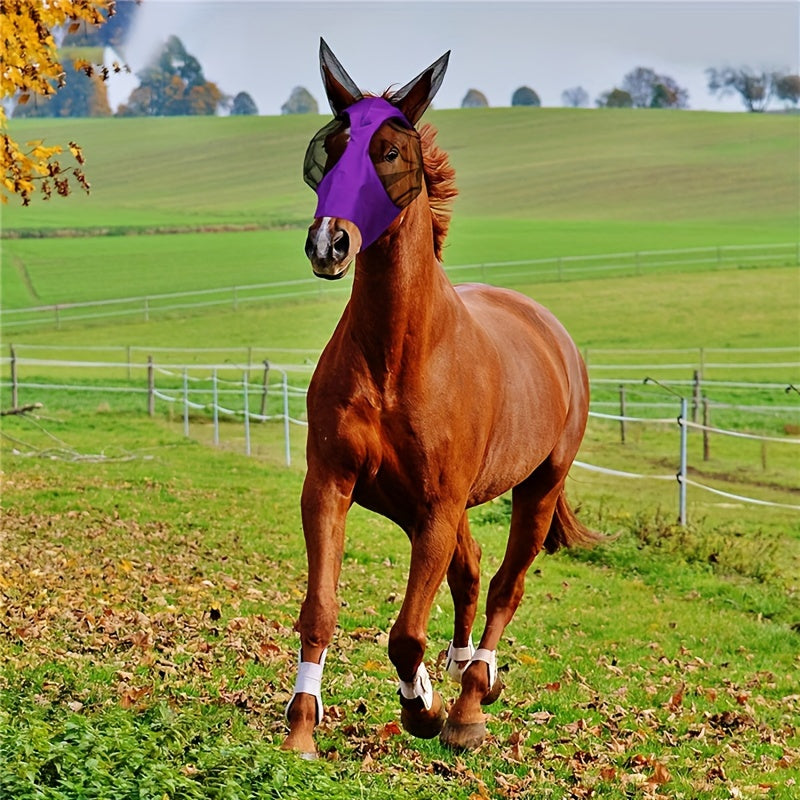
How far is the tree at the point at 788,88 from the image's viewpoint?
83.1 meters

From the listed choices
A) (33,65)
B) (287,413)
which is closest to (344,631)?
(33,65)

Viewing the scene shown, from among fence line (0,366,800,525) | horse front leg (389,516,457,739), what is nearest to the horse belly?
horse front leg (389,516,457,739)

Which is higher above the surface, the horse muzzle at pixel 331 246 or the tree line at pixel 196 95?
the tree line at pixel 196 95

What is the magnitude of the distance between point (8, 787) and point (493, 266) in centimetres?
5469

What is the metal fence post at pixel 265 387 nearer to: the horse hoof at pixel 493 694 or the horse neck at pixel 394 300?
the horse hoof at pixel 493 694

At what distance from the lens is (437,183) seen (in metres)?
5.24

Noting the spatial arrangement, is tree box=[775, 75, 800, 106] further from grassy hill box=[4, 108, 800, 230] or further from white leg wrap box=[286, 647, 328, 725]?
white leg wrap box=[286, 647, 328, 725]

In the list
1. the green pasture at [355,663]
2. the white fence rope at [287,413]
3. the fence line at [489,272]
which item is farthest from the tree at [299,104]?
the green pasture at [355,663]

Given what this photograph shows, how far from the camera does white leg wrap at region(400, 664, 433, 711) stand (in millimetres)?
5309

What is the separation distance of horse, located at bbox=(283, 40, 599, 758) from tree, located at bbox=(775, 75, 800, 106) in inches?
3288

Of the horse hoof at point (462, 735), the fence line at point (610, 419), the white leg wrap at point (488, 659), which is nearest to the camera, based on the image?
the horse hoof at point (462, 735)

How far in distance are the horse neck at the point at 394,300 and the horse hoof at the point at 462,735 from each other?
1.99 metres

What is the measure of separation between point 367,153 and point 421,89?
40 cm

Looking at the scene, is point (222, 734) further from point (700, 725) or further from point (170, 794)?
point (700, 725)
